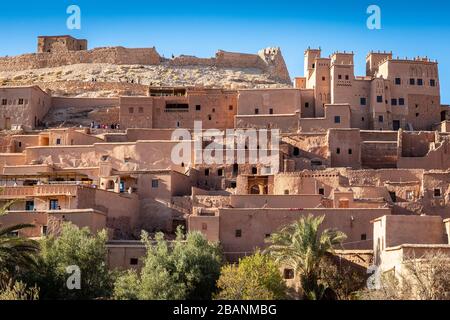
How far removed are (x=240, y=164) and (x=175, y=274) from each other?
1390 cm

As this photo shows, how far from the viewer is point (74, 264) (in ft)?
100

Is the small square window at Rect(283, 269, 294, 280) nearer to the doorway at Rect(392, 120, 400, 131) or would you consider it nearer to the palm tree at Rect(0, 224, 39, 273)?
the palm tree at Rect(0, 224, 39, 273)

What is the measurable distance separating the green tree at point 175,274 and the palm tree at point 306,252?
2381mm

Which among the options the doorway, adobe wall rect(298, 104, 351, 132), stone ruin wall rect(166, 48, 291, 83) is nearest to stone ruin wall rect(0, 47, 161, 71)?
stone ruin wall rect(166, 48, 291, 83)

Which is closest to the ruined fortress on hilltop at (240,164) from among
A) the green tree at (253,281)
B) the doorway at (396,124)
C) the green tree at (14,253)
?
the doorway at (396,124)

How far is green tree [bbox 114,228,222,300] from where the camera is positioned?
2888 centimetres

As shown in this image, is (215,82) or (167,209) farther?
(215,82)

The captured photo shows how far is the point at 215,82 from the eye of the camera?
61.9 meters

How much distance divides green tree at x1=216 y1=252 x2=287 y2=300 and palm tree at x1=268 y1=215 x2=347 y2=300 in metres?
0.80
